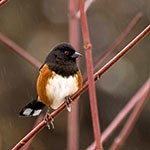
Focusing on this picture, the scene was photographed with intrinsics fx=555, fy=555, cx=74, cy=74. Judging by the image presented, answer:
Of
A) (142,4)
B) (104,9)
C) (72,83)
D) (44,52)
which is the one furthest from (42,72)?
(104,9)

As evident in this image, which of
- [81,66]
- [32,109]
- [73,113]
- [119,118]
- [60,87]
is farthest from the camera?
[81,66]

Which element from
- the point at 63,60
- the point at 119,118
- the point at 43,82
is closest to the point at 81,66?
the point at 63,60

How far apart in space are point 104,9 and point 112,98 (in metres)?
1.42

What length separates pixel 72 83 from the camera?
272 centimetres

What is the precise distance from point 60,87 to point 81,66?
491 centimetres

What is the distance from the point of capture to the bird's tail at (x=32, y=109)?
2.82 m

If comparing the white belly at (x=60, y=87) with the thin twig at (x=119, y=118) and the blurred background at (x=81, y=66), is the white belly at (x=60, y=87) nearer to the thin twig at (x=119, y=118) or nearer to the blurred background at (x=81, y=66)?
the thin twig at (x=119, y=118)

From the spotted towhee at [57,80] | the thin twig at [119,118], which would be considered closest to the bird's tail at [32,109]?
the spotted towhee at [57,80]

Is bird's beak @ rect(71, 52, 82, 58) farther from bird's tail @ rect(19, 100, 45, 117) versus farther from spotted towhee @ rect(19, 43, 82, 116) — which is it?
bird's tail @ rect(19, 100, 45, 117)

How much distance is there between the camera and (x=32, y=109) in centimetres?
287

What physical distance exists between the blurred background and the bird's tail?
4272mm

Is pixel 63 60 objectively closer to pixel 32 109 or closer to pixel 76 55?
pixel 76 55

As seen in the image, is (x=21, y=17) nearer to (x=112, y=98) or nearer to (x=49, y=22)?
(x=49, y=22)

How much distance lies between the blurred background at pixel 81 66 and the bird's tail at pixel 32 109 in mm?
4272
